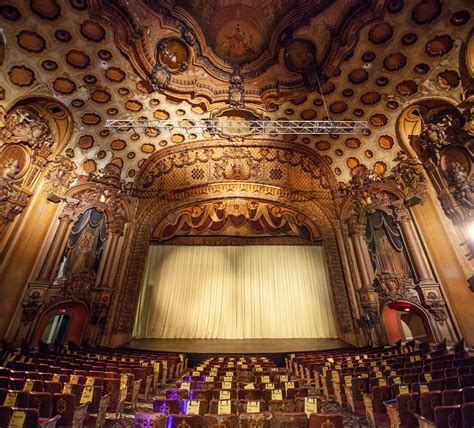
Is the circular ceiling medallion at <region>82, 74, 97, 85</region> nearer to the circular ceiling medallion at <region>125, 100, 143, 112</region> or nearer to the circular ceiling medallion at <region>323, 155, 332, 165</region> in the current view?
the circular ceiling medallion at <region>125, 100, 143, 112</region>

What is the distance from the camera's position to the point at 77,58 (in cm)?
843

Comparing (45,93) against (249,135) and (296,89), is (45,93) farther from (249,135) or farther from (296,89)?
(296,89)

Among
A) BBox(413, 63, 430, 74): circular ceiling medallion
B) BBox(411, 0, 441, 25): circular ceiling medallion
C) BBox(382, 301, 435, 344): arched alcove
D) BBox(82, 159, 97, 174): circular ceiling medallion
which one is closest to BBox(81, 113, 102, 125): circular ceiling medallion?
BBox(82, 159, 97, 174): circular ceiling medallion

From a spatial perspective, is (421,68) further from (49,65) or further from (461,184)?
(49,65)

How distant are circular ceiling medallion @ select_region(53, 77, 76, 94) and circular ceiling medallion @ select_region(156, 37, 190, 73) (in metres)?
3.41

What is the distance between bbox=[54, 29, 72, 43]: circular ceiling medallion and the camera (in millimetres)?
7643

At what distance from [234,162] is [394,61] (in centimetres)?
819

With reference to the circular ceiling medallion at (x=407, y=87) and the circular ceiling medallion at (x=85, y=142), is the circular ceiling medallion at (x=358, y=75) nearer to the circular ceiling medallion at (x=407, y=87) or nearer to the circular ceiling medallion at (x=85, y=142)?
the circular ceiling medallion at (x=407, y=87)

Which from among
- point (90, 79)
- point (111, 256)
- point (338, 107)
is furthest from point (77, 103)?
point (338, 107)

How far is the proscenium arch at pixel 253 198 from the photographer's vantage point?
37.4ft

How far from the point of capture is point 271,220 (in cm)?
1465

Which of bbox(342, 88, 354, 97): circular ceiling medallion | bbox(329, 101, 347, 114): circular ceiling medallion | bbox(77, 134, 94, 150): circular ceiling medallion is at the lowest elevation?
bbox(77, 134, 94, 150): circular ceiling medallion

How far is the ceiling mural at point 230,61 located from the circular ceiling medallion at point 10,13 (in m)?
0.03

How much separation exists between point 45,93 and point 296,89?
967cm
